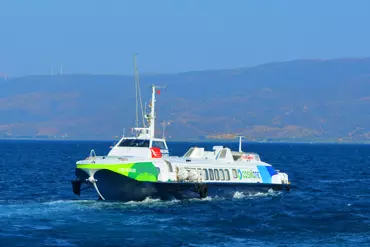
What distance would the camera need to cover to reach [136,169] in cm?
5522

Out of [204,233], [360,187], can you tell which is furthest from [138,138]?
[360,187]

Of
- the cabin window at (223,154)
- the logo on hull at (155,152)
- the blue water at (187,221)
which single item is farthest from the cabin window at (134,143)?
the cabin window at (223,154)

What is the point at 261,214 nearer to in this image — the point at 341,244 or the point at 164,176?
the point at 164,176

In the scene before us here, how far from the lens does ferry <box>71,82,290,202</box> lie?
181ft

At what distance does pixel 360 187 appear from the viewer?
7962 centimetres

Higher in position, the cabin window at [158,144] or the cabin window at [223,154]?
the cabin window at [158,144]

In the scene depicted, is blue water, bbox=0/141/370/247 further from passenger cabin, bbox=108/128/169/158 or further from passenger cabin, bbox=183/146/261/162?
passenger cabin, bbox=108/128/169/158

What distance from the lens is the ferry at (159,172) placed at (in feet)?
181

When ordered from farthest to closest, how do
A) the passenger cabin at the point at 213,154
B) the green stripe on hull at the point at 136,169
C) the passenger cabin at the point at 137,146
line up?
1. the passenger cabin at the point at 213,154
2. the passenger cabin at the point at 137,146
3. the green stripe on hull at the point at 136,169

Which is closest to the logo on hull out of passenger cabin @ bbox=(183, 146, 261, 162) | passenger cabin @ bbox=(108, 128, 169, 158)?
passenger cabin @ bbox=(108, 128, 169, 158)

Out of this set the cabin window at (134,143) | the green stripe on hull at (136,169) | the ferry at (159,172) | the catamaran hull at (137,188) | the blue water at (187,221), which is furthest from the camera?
the cabin window at (134,143)

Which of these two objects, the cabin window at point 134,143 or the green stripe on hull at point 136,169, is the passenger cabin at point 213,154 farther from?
the green stripe on hull at point 136,169

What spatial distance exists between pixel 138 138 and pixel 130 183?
5122 mm

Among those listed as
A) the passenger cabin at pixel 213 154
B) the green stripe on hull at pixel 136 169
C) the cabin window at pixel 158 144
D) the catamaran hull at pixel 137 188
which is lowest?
the catamaran hull at pixel 137 188
